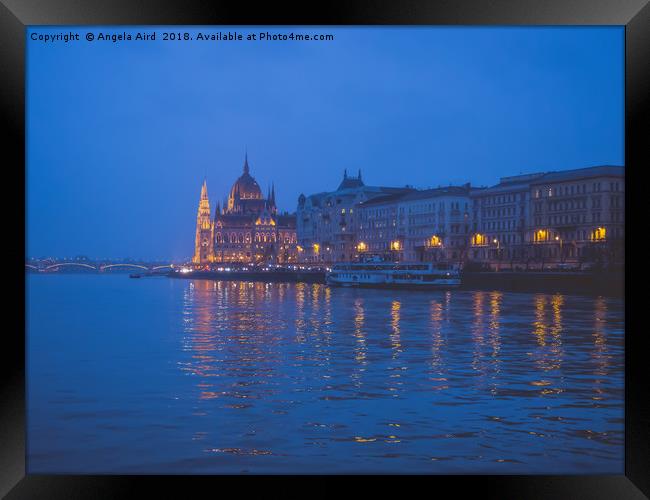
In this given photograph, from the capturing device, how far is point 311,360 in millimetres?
7922

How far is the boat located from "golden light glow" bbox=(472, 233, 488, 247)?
4.71 feet

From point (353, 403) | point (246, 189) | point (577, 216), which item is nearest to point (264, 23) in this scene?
point (353, 403)

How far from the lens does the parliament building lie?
175ft

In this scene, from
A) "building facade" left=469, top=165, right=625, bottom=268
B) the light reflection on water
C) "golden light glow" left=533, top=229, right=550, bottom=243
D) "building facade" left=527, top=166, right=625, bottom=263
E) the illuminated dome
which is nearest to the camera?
the light reflection on water

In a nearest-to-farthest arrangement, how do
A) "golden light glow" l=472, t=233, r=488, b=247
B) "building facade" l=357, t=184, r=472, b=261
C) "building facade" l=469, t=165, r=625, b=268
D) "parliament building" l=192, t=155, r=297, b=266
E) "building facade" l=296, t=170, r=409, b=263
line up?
"building facade" l=469, t=165, r=625, b=268
"golden light glow" l=472, t=233, r=488, b=247
"building facade" l=357, t=184, r=472, b=261
"building facade" l=296, t=170, r=409, b=263
"parliament building" l=192, t=155, r=297, b=266

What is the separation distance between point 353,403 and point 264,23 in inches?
105

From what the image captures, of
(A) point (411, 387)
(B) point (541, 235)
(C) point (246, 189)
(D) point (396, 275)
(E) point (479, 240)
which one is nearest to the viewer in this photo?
(A) point (411, 387)

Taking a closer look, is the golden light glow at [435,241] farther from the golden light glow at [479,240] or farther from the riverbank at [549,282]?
the riverbank at [549,282]

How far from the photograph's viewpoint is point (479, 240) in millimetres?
31438

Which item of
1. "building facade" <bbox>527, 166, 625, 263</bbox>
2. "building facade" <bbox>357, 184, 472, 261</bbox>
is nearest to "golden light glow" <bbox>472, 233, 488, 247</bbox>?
"building facade" <bbox>357, 184, 472, 261</bbox>

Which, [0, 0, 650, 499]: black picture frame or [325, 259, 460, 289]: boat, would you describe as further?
[325, 259, 460, 289]: boat

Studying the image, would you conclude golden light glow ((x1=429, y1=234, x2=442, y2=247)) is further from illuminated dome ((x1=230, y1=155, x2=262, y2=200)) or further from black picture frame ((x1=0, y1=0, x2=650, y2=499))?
illuminated dome ((x1=230, y1=155, x2=262, y2=200))

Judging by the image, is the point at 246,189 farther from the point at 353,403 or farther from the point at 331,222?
the point at 353,403

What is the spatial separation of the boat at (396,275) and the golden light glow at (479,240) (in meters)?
1.44
